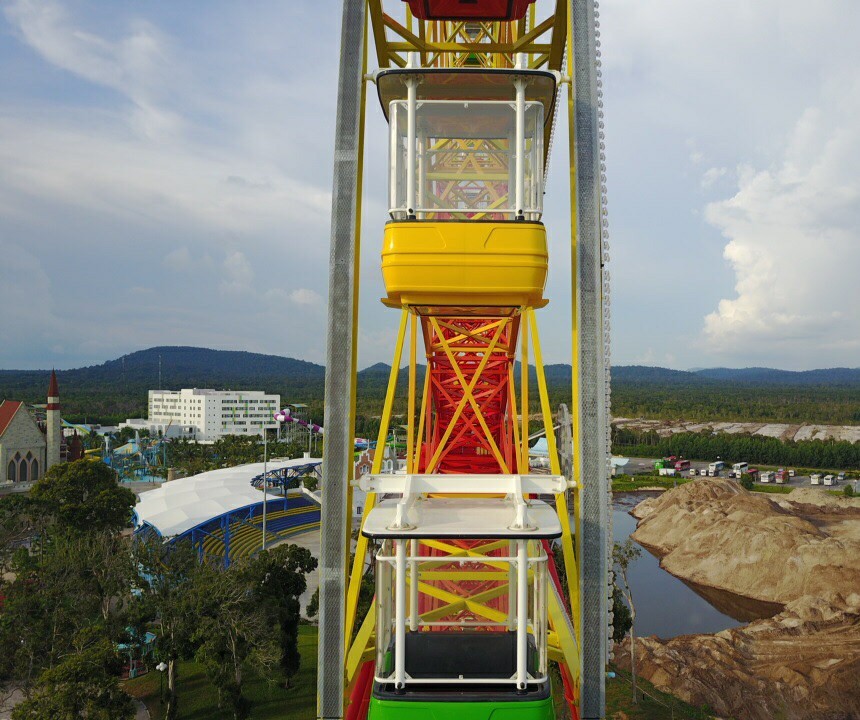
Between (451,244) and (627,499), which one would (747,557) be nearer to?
(627,499)

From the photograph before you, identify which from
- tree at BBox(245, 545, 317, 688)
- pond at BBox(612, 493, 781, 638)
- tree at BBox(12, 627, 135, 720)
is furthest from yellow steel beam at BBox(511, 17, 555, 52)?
pond at BBox(612, 493, 781, 638)

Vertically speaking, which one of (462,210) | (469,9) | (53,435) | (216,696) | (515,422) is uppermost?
(469,9)

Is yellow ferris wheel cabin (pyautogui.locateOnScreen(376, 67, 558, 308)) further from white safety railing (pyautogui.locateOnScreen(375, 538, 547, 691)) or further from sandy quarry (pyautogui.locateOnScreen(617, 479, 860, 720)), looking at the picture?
sandy quarry (pyautogui.locateOnScreen(617, 479, 860, 720))

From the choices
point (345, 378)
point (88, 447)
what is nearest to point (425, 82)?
point (345, 378)

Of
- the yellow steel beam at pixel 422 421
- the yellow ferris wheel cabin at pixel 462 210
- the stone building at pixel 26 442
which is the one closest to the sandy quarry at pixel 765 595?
the yellow steel beam at pixel 422 421

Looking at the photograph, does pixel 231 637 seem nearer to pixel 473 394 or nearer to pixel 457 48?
pixel 473 394

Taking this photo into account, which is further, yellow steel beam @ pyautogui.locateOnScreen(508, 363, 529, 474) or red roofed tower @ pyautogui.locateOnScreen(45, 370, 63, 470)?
red roofed tower @ pyautogui.locateOnScreen(45, 370, 63, 470)

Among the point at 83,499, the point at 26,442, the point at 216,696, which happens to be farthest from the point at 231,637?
the point at 26,442
